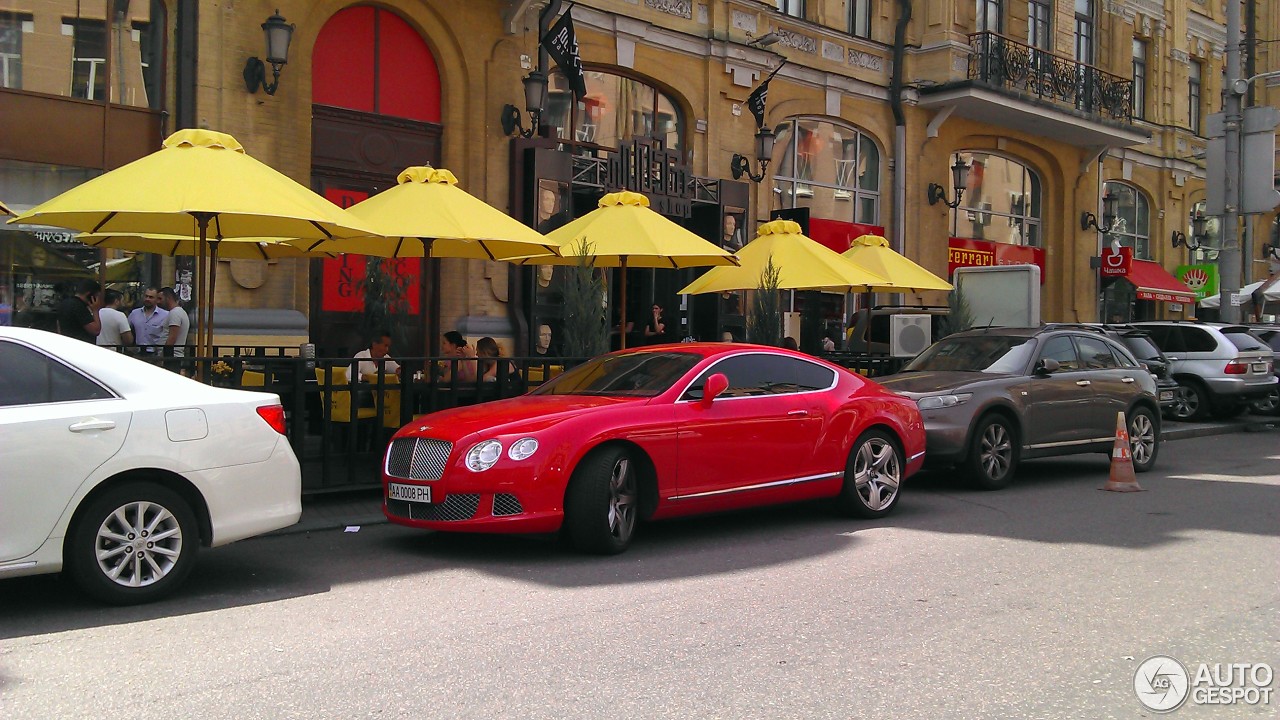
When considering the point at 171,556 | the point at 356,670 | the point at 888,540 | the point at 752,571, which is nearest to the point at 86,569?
the point at 171,556

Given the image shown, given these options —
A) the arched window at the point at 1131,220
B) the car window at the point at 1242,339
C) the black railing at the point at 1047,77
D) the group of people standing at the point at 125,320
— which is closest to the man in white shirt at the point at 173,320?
the group of people standing at the point at 125,320

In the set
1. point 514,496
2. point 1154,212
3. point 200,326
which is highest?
point 1154,212

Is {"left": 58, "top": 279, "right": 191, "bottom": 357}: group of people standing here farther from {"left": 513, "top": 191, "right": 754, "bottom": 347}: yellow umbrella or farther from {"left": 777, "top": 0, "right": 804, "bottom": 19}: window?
{"left": 777, "top": 0, "right": 804, "bottom": 19}: window

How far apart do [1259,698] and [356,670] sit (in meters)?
3.91

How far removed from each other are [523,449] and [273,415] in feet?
5.15

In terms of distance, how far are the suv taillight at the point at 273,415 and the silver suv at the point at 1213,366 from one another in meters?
15.6

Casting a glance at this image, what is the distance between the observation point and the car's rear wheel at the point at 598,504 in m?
7.54

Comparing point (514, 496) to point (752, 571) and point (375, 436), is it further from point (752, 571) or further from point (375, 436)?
point (375, 436)

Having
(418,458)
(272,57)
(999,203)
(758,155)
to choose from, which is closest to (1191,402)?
(758,155)

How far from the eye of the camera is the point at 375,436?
33.1 feet

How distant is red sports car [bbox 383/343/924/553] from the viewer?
742cm

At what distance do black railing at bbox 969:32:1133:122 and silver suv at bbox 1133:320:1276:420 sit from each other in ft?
24.4

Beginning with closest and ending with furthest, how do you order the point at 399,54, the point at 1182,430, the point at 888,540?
the point at 888,540 < the point at 399,54 < the point at 1182,430

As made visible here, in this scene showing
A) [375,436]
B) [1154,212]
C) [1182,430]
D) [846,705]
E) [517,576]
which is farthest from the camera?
[1154,212]
